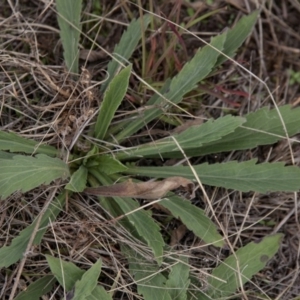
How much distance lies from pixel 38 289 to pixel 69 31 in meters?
0.92

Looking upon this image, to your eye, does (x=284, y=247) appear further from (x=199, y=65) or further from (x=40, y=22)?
(x=40, y=22)

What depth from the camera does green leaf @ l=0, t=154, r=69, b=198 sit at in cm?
155

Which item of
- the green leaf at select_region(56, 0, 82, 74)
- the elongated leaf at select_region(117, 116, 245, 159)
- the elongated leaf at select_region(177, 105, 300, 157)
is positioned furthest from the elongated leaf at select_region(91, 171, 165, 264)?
the green leaf at select_region(56, 0, 82, 74)

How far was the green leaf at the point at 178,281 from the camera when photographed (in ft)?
5.66

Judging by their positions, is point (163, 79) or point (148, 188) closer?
point (148, 188)

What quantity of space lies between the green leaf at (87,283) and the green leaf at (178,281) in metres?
0.25

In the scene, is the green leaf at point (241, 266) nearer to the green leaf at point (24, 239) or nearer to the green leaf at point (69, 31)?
the green leaf at point (24, 239)

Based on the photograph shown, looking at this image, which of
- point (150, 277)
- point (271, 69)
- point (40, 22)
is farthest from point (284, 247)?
point (40, 22)

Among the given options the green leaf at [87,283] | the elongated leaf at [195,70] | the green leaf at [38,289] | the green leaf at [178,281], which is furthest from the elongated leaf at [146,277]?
the elongated leaf at [195,70]

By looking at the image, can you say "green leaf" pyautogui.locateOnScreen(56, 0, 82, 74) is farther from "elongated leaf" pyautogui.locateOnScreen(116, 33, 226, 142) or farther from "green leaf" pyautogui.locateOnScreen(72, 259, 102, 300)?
"green leaf" pyautogui.locateOnScreen(72, 259, 102, 300)

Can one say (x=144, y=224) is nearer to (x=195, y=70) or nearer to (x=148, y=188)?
(x=148, y=188)

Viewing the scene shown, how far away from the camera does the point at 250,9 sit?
2.13 m

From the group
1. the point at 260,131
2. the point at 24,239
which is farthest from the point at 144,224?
the point at 260,131

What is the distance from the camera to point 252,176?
1759 millimetres
